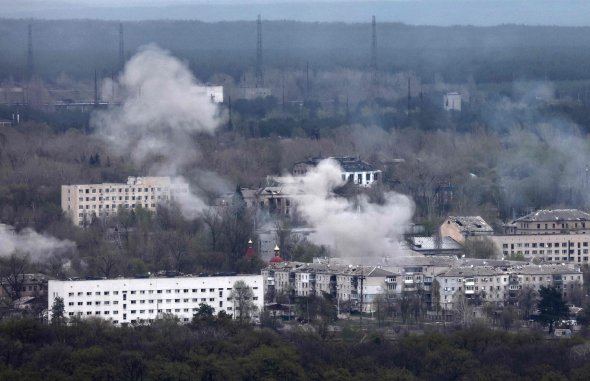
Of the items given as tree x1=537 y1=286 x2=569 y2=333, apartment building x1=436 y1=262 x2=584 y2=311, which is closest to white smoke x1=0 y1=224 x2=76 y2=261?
apartment building x1=436 y1=262 x2=584 y2=311

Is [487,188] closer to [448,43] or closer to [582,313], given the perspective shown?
[582,313]

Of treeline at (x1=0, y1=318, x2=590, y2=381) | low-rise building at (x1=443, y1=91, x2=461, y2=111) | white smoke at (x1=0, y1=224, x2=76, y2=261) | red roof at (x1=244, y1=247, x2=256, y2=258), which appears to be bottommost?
treeline at (x1=0, y1=318, x2=590, y2=381)

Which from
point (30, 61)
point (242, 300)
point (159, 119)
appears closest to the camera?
point (242, 300)

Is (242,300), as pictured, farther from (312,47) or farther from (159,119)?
(312,47)

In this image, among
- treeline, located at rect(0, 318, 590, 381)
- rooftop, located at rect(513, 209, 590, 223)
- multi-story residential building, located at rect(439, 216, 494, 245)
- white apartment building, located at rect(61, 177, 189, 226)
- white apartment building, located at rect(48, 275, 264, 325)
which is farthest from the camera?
white apartment building, located at rect(61, 177, 189, 226)

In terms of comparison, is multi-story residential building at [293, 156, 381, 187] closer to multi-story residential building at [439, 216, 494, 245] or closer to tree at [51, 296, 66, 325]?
multi-story residential building at [439, 216, 494, 245]

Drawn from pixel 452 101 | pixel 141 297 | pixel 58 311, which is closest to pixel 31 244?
pixel 141 297
